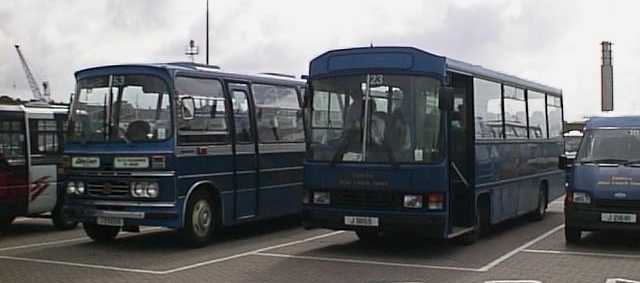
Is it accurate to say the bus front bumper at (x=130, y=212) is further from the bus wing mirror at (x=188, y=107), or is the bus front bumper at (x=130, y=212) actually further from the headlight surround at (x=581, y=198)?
the headlight surround at (x=581, y=198)

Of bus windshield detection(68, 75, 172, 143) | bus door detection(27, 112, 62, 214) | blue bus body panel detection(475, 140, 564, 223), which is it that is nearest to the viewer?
bus windshield detection(68, 75, 172, 143)

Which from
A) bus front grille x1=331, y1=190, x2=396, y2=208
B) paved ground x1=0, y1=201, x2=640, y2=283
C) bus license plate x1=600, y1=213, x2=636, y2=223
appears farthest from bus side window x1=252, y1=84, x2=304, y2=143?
bus license plate x1=600, y1=213, x2=636, y2=223

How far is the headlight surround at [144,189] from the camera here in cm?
1326

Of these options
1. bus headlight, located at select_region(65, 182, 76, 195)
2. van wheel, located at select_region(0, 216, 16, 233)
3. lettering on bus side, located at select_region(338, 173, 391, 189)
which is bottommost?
van wheel, located at select_region(0, 216, 16, 233)

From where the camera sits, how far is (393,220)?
40.8 ft

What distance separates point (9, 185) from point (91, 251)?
9.13 feet

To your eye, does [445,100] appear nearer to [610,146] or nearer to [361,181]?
[361,181]

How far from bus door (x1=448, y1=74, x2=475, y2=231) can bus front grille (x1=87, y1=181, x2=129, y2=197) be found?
503cm

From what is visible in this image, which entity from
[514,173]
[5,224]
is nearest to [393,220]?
[514,173]

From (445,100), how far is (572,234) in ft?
12.1

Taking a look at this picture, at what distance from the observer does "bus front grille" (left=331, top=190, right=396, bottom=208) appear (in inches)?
493

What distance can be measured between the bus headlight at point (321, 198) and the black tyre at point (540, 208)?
6.89 metres

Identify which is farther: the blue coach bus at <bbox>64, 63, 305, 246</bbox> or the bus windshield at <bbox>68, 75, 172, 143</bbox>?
the bus windshield at <bbox>68, 75, 172, 143</bbox>

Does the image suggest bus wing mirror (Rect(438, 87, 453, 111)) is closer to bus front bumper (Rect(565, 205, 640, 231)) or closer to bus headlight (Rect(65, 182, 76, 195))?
bus front bumper (Rect(565, 205, 640, 231))
